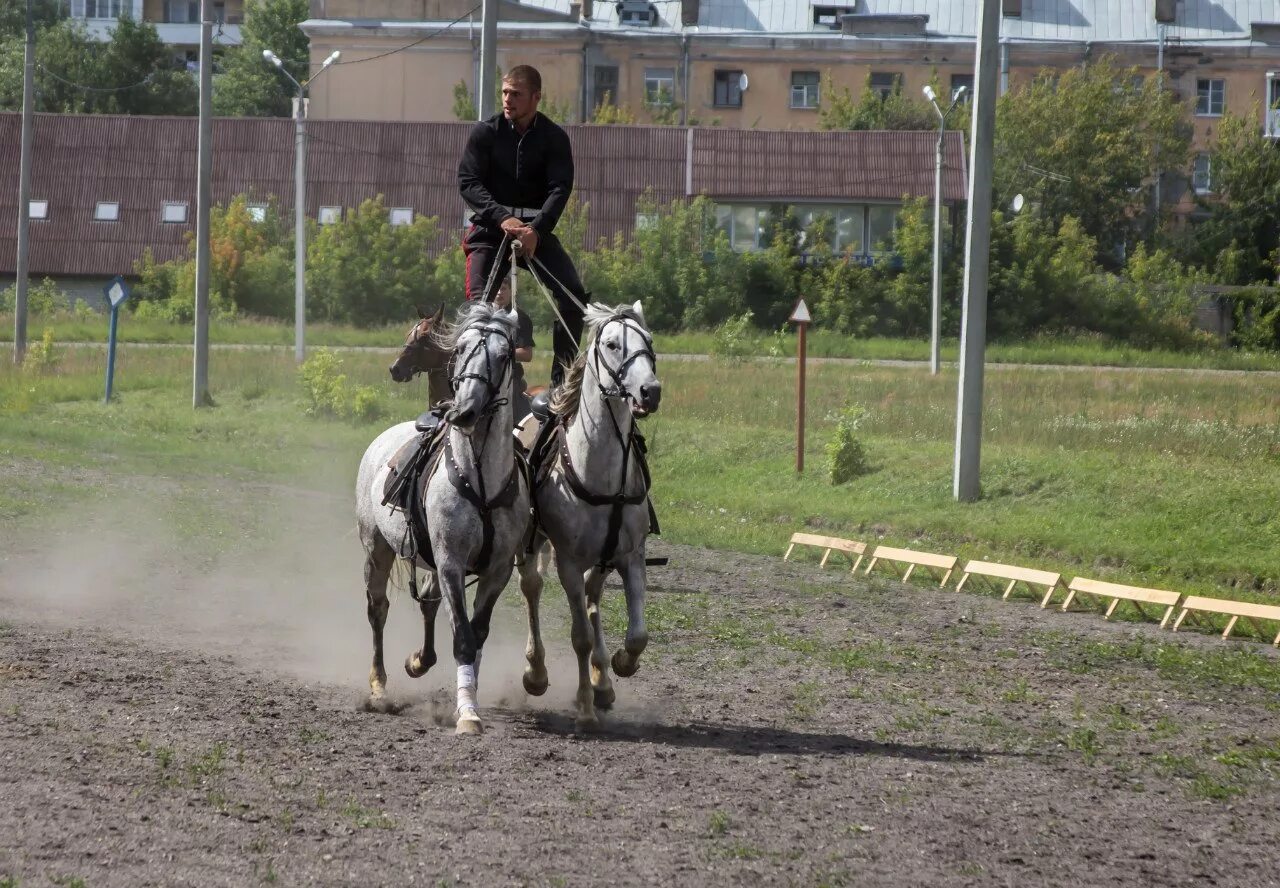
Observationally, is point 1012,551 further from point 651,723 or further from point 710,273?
point 710,273

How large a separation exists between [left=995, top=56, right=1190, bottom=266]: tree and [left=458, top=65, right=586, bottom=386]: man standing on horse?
56320 millimetres

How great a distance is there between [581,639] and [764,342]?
1419 inches

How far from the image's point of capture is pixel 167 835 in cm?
707

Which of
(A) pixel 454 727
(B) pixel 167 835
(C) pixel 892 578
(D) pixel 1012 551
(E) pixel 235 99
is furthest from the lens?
(E) pixel 235 99

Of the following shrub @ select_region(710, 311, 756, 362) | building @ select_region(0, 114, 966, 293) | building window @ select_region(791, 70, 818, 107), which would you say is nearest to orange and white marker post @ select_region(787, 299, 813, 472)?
shrub @ select_region(710, 311, 756, 362)

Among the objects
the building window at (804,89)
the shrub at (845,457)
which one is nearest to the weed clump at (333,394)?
the shrub at (845,457)

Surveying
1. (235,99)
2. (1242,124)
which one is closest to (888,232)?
(1242,124)

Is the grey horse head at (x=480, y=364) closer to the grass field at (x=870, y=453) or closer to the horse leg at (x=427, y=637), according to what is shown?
the horse leg at (x=427, y=637)

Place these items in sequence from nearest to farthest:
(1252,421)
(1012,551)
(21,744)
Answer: (21,744) → (1012,551) → (1252,421)

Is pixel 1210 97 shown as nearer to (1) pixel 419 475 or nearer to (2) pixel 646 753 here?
(1) pixel 419 475

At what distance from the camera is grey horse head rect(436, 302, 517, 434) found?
9.33 meters

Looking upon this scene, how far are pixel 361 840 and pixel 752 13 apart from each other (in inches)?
2752

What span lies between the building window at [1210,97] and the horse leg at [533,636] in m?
67.9

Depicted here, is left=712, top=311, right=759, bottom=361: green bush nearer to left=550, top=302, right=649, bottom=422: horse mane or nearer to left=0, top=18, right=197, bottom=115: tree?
left=550, top=302, right=649, bottom=422: horse mane
